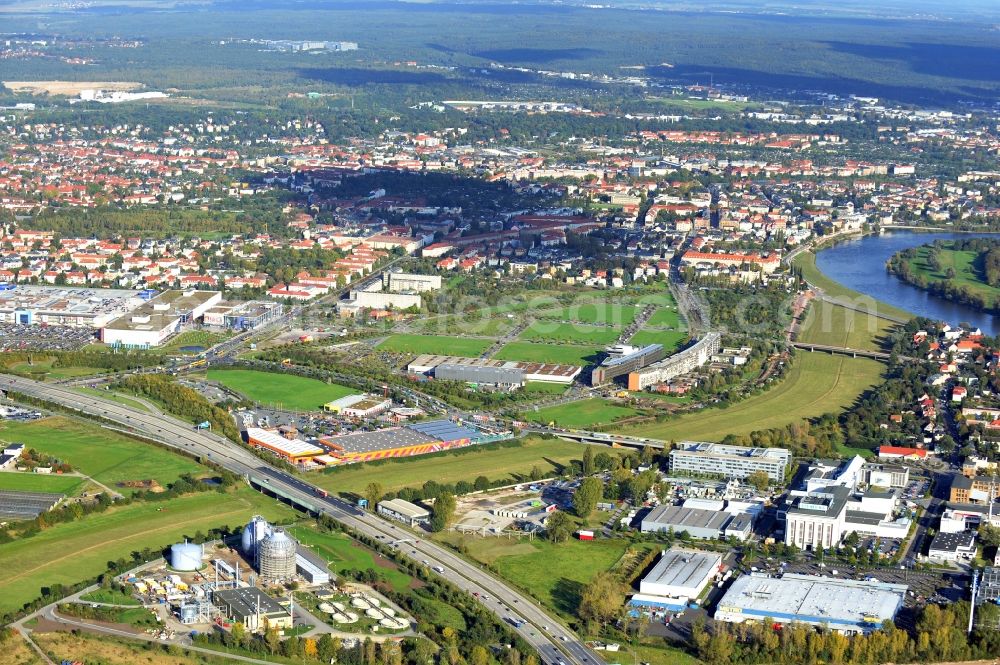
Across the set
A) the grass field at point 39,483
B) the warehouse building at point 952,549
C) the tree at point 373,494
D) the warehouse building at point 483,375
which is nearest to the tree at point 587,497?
the tree at point 373,494

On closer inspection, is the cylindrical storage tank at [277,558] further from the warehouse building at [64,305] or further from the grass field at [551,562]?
the warehouse building at [64,305]

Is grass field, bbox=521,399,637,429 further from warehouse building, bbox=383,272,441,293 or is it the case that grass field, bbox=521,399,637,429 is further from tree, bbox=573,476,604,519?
warehouse building, bbox=383,272,441,293

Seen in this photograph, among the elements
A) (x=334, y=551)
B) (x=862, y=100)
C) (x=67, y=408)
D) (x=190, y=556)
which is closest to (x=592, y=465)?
(x=334, y=551)

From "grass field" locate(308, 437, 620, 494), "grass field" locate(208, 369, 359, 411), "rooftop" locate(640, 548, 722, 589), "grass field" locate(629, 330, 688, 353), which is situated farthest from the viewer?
"grass field" locate(629, 330, 688, 353)

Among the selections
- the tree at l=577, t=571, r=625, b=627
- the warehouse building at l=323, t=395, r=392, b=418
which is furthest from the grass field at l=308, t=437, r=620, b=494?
the tree at l=577, t=571, r=625, b=627

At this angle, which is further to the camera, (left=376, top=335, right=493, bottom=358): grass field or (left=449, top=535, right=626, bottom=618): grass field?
(left=376, top=335, right=493, bottom=358): grass field

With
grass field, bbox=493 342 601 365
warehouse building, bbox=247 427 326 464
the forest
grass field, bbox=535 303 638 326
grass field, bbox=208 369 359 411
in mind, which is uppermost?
warehouse building, bbox=247 427 326 464

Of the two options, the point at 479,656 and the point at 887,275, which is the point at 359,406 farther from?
the point at 887,275
